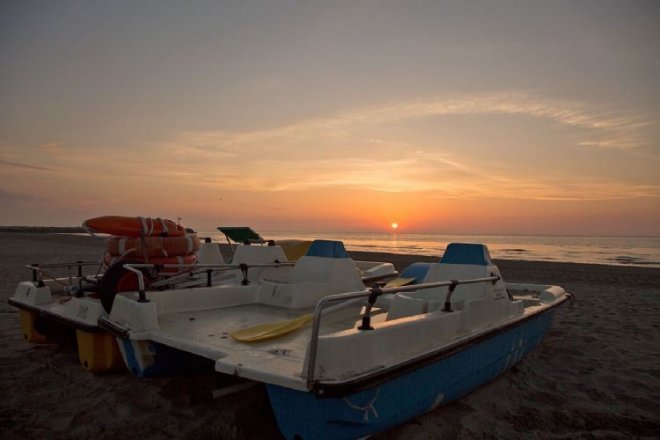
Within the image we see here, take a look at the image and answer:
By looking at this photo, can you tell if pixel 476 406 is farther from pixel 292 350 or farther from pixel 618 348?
pixel 618 348

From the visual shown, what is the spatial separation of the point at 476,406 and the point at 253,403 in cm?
209

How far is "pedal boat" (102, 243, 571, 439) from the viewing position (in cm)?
306

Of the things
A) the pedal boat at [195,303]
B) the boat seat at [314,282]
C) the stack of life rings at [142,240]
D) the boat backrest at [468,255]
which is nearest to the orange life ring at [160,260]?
the stack of life rings at [142,240]

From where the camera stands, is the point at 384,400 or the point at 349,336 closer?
the point at 349,336

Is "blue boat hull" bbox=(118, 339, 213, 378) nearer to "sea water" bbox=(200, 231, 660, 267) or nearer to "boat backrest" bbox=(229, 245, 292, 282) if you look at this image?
"boat backrest" bbox=(229, 245, 292, 282)

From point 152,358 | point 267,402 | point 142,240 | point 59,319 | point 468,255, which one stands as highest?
point 142,240

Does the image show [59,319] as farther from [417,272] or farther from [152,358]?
[417,272]

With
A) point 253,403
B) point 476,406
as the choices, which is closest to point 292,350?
point 253,403

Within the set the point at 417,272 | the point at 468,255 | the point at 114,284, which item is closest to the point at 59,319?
the point at 114,284

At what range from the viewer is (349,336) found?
124 inches

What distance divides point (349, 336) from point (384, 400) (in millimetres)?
583

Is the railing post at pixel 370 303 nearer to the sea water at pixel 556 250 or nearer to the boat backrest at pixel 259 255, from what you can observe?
the boat backrest at pixel 259 255

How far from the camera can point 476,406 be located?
4.29 m

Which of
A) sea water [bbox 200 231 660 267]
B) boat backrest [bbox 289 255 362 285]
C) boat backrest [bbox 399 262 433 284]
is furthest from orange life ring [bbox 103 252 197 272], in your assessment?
sea water [bbox 200 231 660 267]
